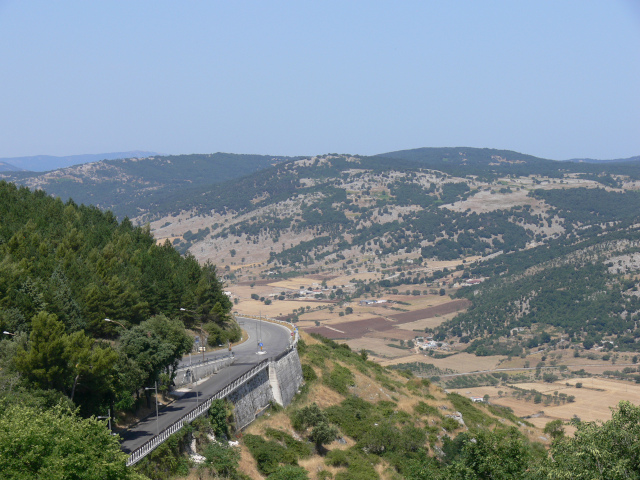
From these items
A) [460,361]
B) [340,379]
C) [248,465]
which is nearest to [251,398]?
[248,465]

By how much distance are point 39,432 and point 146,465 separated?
10013 millimetres

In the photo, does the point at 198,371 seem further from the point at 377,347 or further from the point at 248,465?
the point at 377,347

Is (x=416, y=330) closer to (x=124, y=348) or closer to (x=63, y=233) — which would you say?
(x=63, y=233)

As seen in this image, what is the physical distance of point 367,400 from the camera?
65.7m

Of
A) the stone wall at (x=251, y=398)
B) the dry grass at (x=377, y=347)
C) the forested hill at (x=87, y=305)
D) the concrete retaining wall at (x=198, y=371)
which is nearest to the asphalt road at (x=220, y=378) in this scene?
the concrete retaining wall at (x=198, y=371)

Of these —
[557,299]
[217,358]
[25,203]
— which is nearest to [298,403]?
[217,358]

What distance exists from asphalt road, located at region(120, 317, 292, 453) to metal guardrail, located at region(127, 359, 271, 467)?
0.78 metres

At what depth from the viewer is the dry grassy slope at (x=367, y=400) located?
1986 inches

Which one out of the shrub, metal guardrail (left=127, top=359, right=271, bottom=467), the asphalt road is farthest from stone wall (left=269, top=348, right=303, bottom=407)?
the shrub

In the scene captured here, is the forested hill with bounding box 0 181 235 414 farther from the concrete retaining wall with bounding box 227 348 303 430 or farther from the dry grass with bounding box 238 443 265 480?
the dry grass with bounding box 238 443 265 480

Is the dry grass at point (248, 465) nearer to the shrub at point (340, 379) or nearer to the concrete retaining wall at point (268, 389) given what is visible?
the concrete retaining wall at point (268, 389)

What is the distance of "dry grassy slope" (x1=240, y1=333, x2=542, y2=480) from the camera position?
165ft

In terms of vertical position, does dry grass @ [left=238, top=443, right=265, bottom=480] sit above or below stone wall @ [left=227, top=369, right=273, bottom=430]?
below

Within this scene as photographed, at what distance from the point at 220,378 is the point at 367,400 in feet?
56.5
